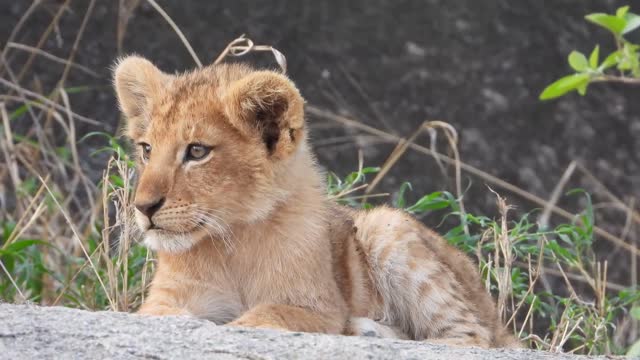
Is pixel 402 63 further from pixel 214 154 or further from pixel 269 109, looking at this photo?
pixel 214 154

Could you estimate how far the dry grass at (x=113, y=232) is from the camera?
232 inches

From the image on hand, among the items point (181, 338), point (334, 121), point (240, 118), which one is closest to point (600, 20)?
point (181, 338)

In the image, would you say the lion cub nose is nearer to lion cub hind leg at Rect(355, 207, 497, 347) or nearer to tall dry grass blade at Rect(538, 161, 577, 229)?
lion cub hind leg at Rect(355, 207, 497, 347)

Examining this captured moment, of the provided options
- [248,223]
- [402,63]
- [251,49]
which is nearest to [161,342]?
[248,223]

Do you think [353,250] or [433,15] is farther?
[433,15]

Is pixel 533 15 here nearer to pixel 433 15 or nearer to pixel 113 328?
pixel 433 15

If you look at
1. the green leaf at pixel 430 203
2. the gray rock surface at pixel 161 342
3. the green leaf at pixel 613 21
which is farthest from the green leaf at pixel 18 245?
the green leaf at pixel 613 21

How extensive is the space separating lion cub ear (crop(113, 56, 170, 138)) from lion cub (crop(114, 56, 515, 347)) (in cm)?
1

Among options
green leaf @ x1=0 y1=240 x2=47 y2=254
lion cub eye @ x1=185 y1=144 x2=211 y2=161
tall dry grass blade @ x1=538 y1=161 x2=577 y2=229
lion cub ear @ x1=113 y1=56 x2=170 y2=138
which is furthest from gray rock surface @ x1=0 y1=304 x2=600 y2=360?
tall dry grass blade @ x1=538 y1=161 x2=577 y2=229

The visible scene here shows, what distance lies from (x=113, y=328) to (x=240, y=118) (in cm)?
128

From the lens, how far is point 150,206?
4859 millimetres

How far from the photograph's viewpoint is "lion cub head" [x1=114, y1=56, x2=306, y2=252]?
4.92m

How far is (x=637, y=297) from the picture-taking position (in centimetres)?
635

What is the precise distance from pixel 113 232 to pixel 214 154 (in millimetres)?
2512
